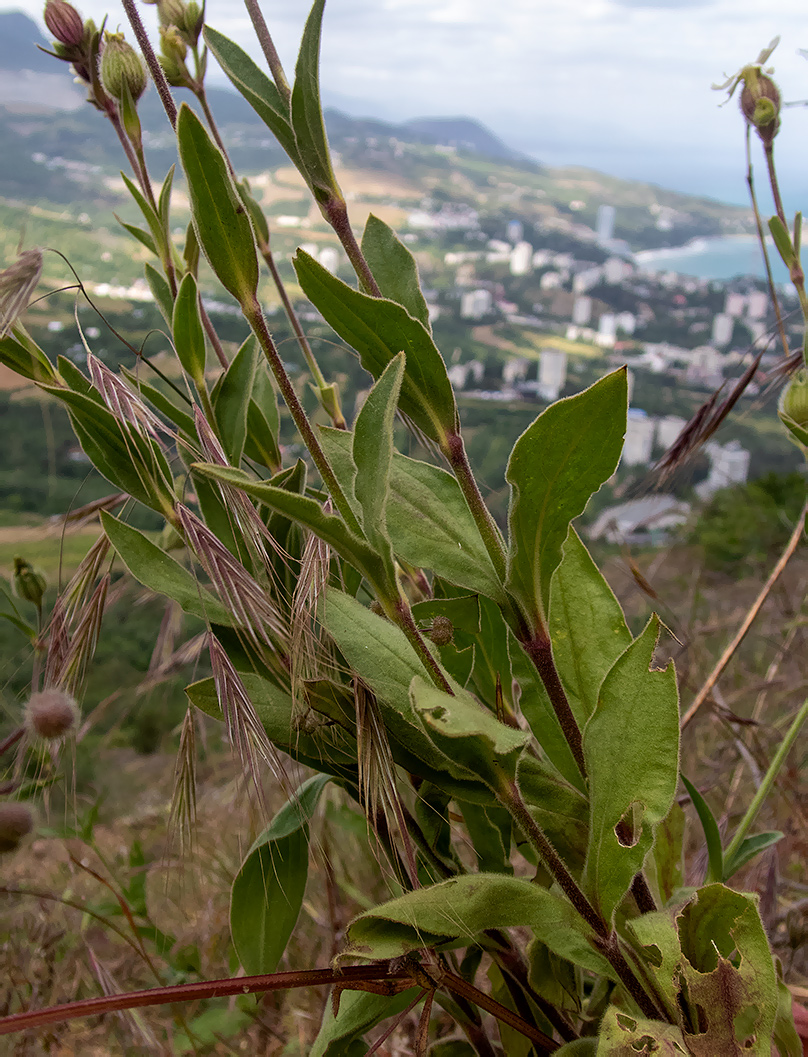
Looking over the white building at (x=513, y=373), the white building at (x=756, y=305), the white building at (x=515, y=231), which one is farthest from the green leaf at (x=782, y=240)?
the white building at (x=515, y=231)

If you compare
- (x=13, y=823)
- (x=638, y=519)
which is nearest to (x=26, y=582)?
(x=13, y=823)

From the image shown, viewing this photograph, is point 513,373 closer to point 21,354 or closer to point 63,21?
point 63,21

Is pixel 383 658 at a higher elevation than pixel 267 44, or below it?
below

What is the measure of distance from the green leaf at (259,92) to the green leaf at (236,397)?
12 cm

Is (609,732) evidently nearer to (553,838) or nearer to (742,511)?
(553,838)

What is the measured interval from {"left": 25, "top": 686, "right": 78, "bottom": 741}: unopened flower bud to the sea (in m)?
6.10

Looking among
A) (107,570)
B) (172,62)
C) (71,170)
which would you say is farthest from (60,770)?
(71,170)

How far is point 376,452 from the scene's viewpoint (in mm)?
344

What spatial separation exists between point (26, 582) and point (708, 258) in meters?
7.59

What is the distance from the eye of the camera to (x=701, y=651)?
1.70 m

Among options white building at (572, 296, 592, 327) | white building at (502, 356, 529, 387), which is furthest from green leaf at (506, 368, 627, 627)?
white building at (572, 296, 592, 327)

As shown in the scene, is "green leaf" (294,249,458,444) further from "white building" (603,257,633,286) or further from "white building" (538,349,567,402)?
"white building" (603,257,633,286)

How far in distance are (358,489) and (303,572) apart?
3.3 inches

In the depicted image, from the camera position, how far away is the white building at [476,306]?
5730 mm
